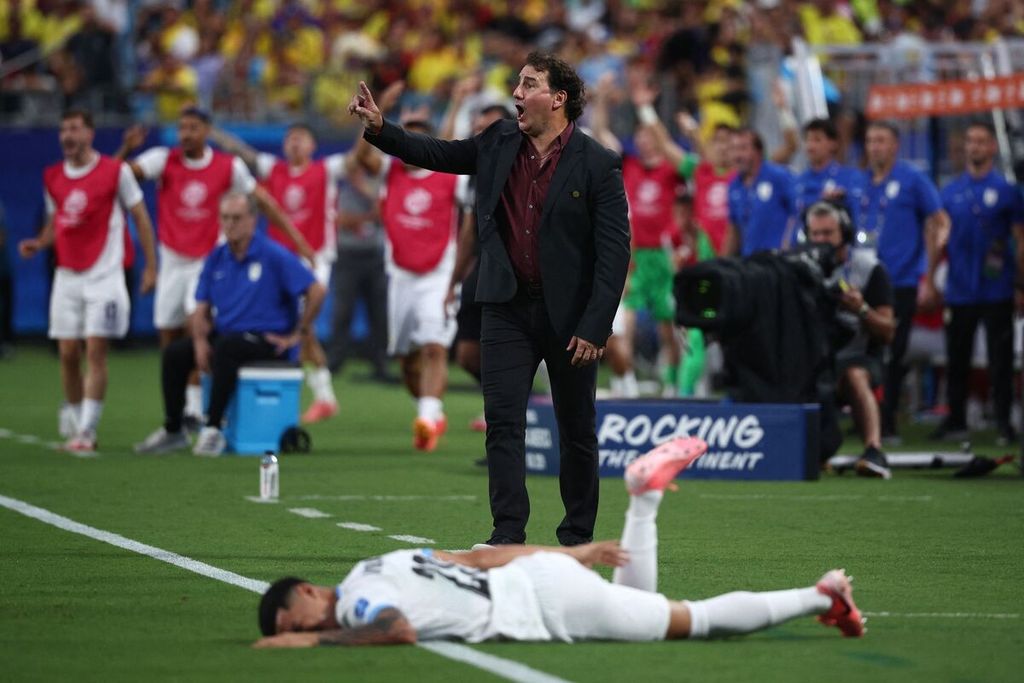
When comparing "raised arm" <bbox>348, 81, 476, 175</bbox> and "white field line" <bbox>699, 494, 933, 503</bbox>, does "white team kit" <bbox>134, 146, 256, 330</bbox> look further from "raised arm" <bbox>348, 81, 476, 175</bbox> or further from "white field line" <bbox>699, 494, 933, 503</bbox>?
"raised arm" <bbox>348, 81, 476, 175</bbox>

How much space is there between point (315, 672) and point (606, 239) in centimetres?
303

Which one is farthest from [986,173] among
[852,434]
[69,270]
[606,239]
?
[606,239]

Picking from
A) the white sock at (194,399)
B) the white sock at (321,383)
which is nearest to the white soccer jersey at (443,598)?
the white sock at (194,399)

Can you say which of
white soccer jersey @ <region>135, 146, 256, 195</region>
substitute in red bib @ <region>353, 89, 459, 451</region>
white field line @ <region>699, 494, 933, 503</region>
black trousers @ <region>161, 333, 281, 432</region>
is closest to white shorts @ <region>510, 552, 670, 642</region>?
white field line @ <region>699, 494, 933, 503</region>

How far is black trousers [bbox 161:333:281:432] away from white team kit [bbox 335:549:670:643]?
7.64 meters

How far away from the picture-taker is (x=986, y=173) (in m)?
16.3

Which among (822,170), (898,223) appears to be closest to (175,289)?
(822,170)

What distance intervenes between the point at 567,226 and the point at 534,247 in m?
0.17

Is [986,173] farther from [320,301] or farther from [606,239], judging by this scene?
[606,239]

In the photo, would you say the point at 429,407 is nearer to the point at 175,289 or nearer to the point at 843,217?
the point at 175,289

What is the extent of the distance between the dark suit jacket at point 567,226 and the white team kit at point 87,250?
6.12m

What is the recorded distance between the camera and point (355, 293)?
22.3 metres

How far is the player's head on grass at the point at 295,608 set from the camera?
6680mm

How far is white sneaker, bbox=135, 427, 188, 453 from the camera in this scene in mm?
14523
